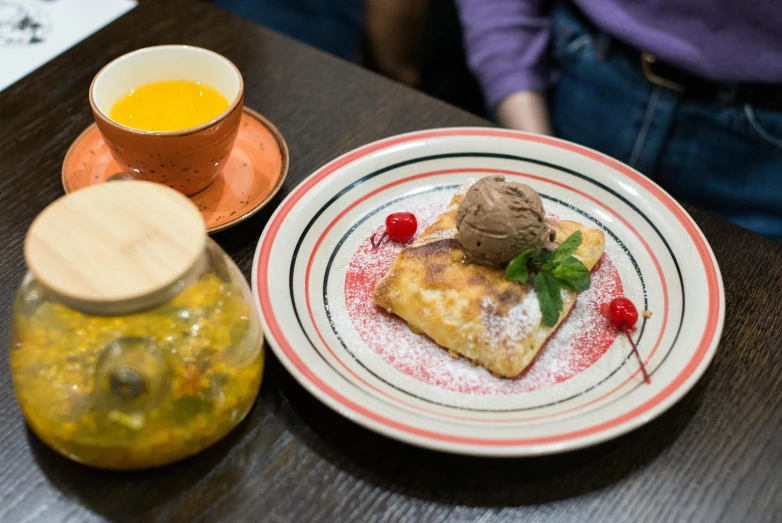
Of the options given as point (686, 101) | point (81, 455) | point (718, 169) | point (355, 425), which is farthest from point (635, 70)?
point (81, 455)

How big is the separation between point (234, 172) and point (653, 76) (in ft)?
3.14

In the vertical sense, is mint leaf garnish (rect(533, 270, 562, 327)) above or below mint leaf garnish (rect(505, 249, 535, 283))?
below

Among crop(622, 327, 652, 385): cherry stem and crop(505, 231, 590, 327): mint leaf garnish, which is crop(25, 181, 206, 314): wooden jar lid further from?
crop(622, 327, 652, 385): cherry stem

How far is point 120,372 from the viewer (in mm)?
718

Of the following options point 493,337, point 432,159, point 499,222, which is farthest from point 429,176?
point 493,337

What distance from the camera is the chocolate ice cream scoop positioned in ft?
3.04

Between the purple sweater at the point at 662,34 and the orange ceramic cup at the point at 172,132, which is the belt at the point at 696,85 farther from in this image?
the orange ceramic cup at the point at 172,132

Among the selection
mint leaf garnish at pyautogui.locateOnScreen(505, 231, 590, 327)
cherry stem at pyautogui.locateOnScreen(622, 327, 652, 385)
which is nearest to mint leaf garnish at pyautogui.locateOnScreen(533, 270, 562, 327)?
mint leaf garnish at pyautogui.locateOnScreen(505, 231, 590, 327)

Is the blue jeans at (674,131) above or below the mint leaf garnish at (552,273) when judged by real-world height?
below

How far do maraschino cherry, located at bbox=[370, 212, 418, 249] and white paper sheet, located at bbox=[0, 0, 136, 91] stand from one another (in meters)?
0.84

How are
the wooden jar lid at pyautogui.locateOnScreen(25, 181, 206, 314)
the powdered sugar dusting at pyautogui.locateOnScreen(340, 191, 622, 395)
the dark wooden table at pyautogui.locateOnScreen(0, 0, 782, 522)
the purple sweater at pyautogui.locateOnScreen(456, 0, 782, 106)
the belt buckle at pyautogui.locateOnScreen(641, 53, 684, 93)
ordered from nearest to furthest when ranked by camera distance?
1. the wooden jar lid at pyautogui.locateOnScreen(25, 181, 206, 314)
2. the dark wooden table at pyautogui.locateOnScreen(0, 0, 782, 522)
3. the powdered sugar dusting at pyautogui.locateOnScreen(340, 191, 622, 395)
4. the purple sweater at pyautogui.locateOnScreen(456, 0, 782, 106)
5. the belt buckle at pyautogui.locateOnScreen(641, 53, 684, 93)

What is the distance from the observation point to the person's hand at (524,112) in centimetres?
168

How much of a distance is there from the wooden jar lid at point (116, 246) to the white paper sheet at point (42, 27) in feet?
2.75

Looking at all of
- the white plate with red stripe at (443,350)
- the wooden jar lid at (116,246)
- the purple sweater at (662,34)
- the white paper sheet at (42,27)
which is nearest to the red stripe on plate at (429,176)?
the white plate with red stripe at (443,350)
